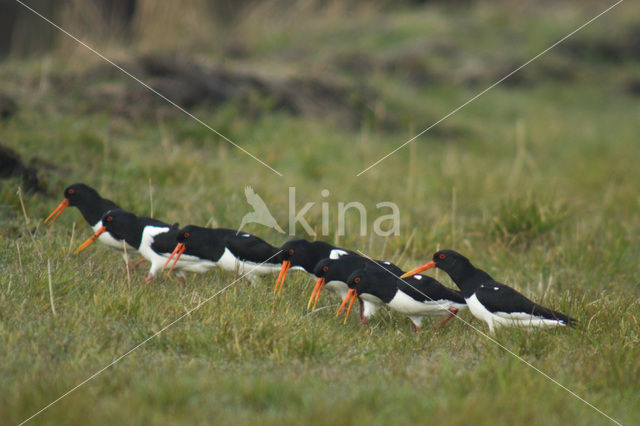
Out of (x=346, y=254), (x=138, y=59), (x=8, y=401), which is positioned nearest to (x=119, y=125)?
(x=138, y=59)

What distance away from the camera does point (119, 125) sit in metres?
8.56

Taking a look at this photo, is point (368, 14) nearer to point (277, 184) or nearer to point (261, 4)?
point (261, 4)

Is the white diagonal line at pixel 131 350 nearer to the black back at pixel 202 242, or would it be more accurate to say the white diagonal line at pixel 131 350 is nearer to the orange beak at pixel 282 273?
the orange beak at pixel 282 273

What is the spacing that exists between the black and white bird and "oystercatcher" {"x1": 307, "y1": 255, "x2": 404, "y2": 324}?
0.30 ft

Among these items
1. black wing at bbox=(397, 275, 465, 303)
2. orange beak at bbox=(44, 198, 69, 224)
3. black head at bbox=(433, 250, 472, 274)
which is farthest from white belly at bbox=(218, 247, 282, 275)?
orange beak at bbox=(44, 198, 69, 224)

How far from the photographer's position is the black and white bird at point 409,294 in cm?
441

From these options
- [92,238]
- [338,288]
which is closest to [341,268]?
[338,288]

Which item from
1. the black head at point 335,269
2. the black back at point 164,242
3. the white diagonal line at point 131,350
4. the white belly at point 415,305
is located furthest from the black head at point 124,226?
the white belly at point 415,305

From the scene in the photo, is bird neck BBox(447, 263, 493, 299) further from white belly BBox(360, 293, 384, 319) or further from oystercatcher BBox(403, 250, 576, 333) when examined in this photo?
white belly BBox(360, 293, 384, 319)

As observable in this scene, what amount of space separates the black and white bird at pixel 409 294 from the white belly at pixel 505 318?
0.17 meters

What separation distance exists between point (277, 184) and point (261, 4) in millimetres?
8338

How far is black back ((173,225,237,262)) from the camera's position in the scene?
484 centimetres

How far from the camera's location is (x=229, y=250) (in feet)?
16.1

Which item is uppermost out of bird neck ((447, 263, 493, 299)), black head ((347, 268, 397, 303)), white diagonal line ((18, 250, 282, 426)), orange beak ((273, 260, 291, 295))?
bird neck ((447, 263, 493, 299))
